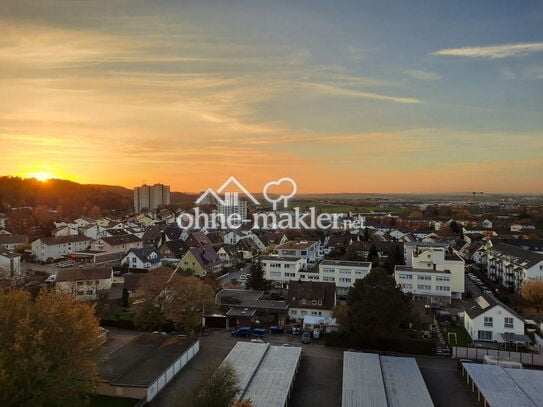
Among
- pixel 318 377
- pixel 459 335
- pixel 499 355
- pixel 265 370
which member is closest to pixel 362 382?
pixel 318 377

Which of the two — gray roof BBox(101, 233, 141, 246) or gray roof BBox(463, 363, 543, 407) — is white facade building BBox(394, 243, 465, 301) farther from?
gray roof BBox(101, 233, 141, 246)

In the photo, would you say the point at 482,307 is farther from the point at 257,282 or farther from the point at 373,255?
the point at 373,255

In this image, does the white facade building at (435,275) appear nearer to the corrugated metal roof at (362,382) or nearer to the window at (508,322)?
the window at (508,322)

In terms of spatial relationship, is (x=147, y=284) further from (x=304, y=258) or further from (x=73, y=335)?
(x=304, y=258)

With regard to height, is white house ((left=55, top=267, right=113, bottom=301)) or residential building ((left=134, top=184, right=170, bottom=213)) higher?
residential building ((left=134, top=184, right=170, bottom=213))

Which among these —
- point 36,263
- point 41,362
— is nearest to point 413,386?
point 41,362

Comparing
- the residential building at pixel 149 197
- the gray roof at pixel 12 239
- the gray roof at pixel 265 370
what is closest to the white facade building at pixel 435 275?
the gray roof at pixel 265 370

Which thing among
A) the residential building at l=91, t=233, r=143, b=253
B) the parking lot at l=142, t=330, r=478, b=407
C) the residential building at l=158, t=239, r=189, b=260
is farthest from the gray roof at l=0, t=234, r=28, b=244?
the parking lot at l=142, t=330, r=478, b=407
